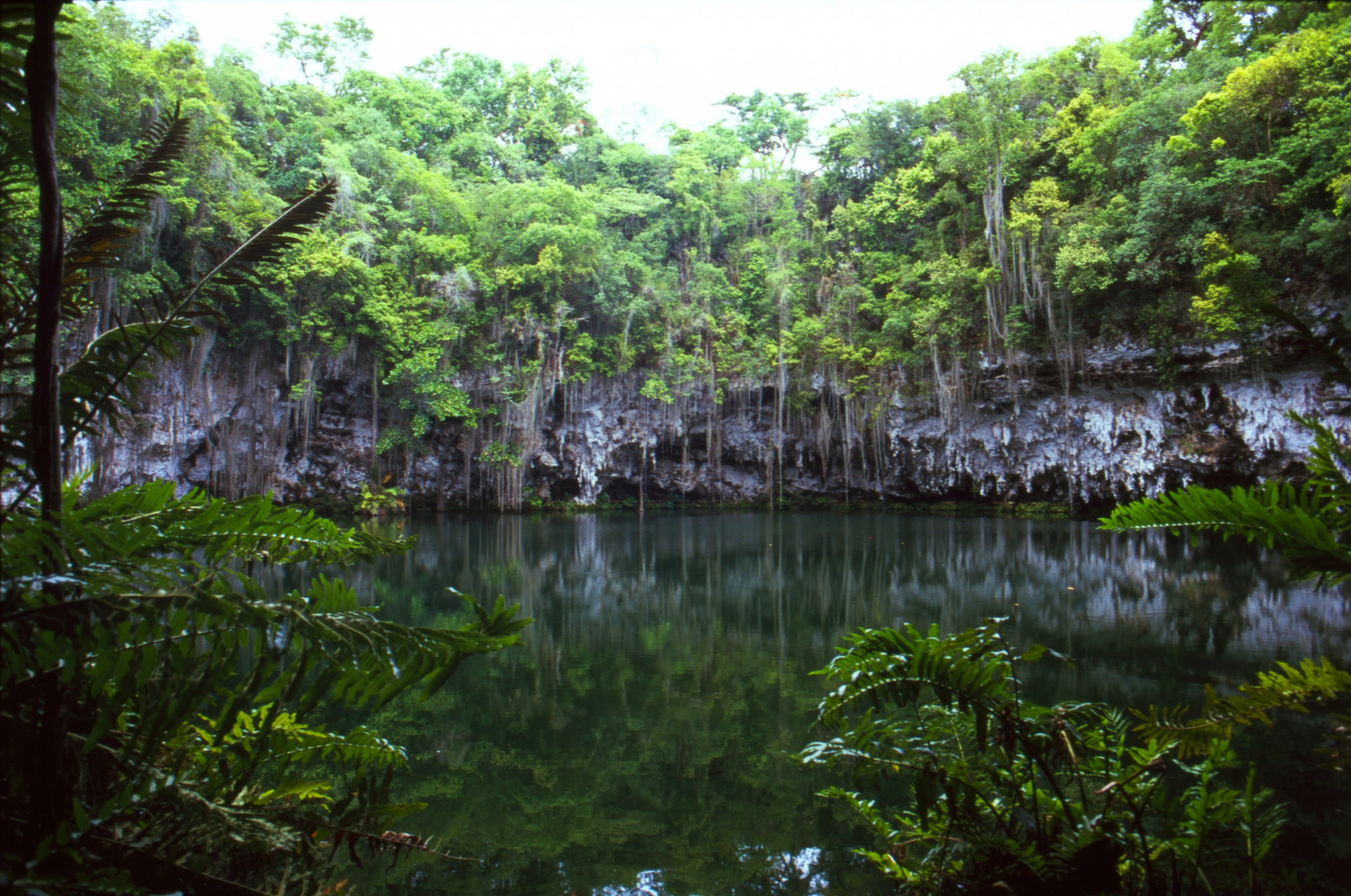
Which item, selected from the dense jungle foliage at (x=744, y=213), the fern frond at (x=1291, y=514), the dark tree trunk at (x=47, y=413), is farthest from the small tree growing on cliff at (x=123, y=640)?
the dense jungle foliage at (x=744, y=213)

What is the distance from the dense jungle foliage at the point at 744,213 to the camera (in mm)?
12828

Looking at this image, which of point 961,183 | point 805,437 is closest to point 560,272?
point 805,437

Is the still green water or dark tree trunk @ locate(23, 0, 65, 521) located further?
the still green water

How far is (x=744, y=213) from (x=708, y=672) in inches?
923

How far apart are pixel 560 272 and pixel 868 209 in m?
10.2

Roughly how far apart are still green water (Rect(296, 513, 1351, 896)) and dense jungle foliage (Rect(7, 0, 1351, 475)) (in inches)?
254

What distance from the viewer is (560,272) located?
2025 cm

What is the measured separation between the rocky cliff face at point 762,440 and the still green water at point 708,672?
4583mm

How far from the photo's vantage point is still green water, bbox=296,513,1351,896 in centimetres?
257

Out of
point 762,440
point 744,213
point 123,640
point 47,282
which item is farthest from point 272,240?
point 744,213

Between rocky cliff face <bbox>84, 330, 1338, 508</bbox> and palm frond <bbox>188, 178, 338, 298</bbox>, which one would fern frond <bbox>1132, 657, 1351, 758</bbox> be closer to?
palm frond <bbox>188, 178, 338, 298</bbox>

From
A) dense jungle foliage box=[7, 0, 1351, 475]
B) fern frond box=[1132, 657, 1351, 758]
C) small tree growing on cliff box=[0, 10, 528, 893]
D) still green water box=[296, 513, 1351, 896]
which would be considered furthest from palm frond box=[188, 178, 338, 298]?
dense jungle foliage box=[7, 0, 1351, 475]

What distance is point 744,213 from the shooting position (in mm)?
25625

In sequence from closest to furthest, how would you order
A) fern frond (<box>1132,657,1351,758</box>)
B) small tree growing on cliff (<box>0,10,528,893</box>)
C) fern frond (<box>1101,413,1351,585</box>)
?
small tree growing on cliff (<box>0,10,528,893</box>) < fern frond (<box>1101,413,1351,585</box>) < fern frond (<box>1132,657,1351,758</box>)
